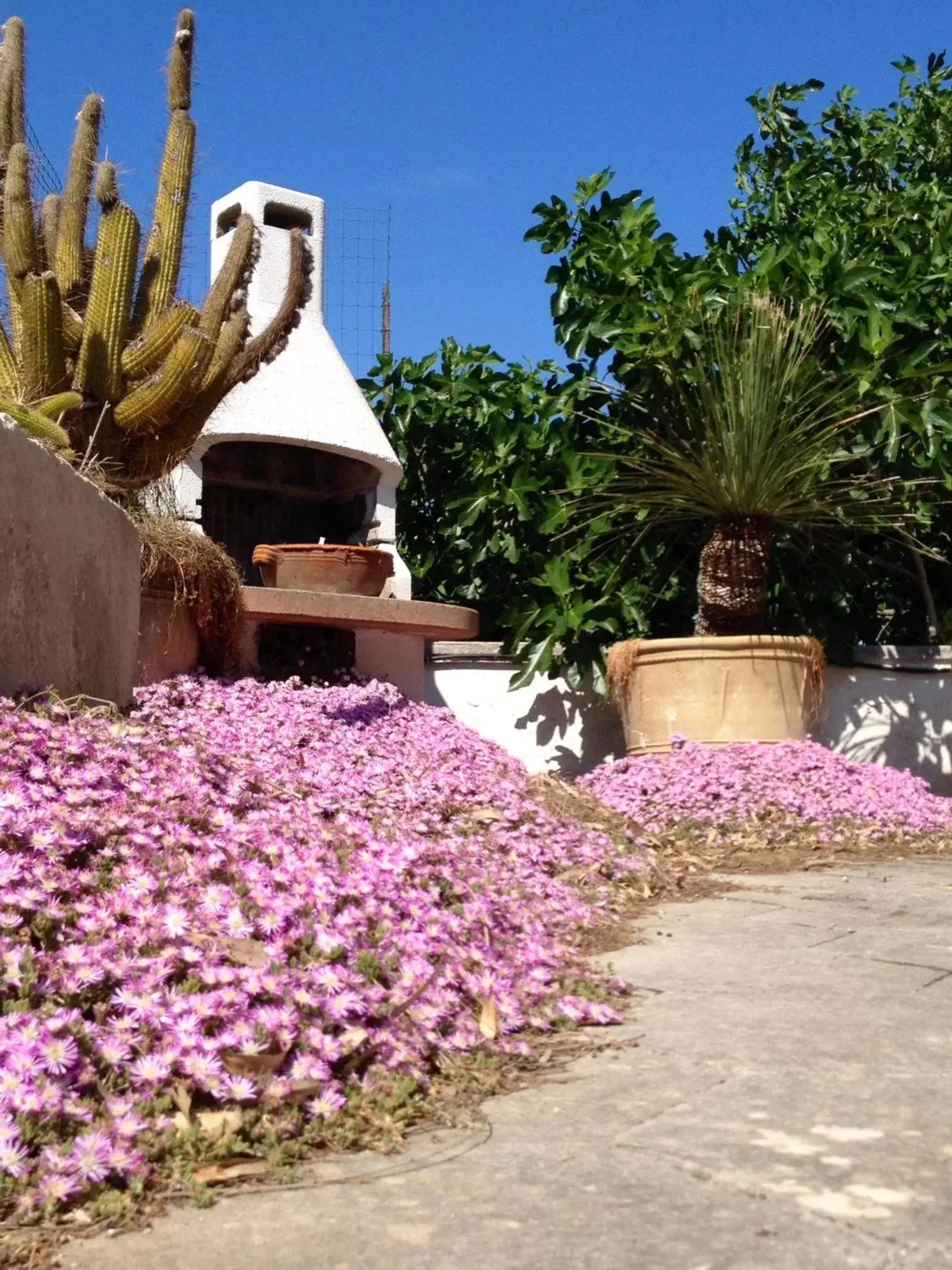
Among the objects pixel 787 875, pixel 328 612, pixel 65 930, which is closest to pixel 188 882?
pixel 65 930

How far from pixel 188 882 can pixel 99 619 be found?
2322 millimetres

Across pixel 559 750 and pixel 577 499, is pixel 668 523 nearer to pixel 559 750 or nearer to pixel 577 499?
pixel 577 499

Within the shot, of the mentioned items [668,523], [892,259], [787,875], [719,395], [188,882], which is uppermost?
[892,259]

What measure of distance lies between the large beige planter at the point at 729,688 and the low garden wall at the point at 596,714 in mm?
1098

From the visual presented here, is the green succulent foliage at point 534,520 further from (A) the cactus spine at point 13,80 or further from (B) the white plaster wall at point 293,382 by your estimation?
(A) the cactus spine at point 13,80

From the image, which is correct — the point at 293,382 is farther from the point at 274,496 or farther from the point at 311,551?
the point at 311,551

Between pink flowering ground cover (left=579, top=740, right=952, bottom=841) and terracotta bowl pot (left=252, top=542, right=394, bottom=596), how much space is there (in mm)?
1895

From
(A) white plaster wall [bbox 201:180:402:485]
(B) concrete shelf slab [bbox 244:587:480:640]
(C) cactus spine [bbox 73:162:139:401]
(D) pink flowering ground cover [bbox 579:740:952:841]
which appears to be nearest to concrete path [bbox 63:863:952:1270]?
(D) pink flowering ground cover [bbox 579:740:952:841]

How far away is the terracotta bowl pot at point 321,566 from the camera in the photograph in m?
7.73

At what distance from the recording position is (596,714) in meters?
8.45

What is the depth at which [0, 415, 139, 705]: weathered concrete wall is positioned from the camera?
3.84 meters

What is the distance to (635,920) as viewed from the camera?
4.14m

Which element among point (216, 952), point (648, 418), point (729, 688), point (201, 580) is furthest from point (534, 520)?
point (216, 952)

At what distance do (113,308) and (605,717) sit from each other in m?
3.86
